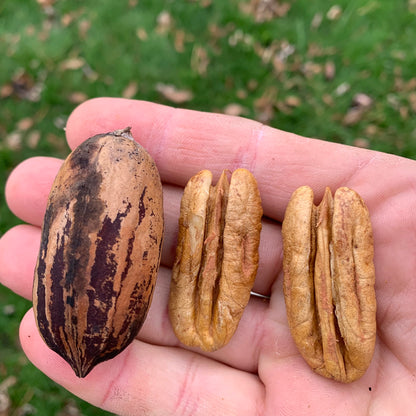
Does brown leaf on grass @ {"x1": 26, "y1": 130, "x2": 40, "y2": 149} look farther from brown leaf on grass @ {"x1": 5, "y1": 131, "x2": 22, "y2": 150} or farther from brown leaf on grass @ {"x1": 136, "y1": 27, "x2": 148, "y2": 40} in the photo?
brown leaf on grass @ {"x1": 136, "y1": 27, "x2": 148, "y2": 40}

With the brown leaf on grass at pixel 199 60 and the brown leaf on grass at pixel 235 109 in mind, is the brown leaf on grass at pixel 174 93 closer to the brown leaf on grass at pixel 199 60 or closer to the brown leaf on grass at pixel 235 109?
the brown leaf on grass at pixel 199 60

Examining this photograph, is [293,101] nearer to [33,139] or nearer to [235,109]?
[235,109]

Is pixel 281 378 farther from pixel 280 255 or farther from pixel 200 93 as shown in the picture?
pixel 200 93

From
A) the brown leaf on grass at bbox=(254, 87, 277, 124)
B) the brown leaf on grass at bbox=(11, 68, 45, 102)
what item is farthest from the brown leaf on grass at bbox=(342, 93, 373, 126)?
the brown leaf on grass at bbox=(11, 68, 45, 102)

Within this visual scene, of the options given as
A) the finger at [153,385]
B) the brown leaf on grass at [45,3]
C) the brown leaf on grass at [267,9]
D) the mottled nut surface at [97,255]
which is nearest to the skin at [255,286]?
the finger at [153,385]

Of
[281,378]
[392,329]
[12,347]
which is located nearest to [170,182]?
[281,378]
